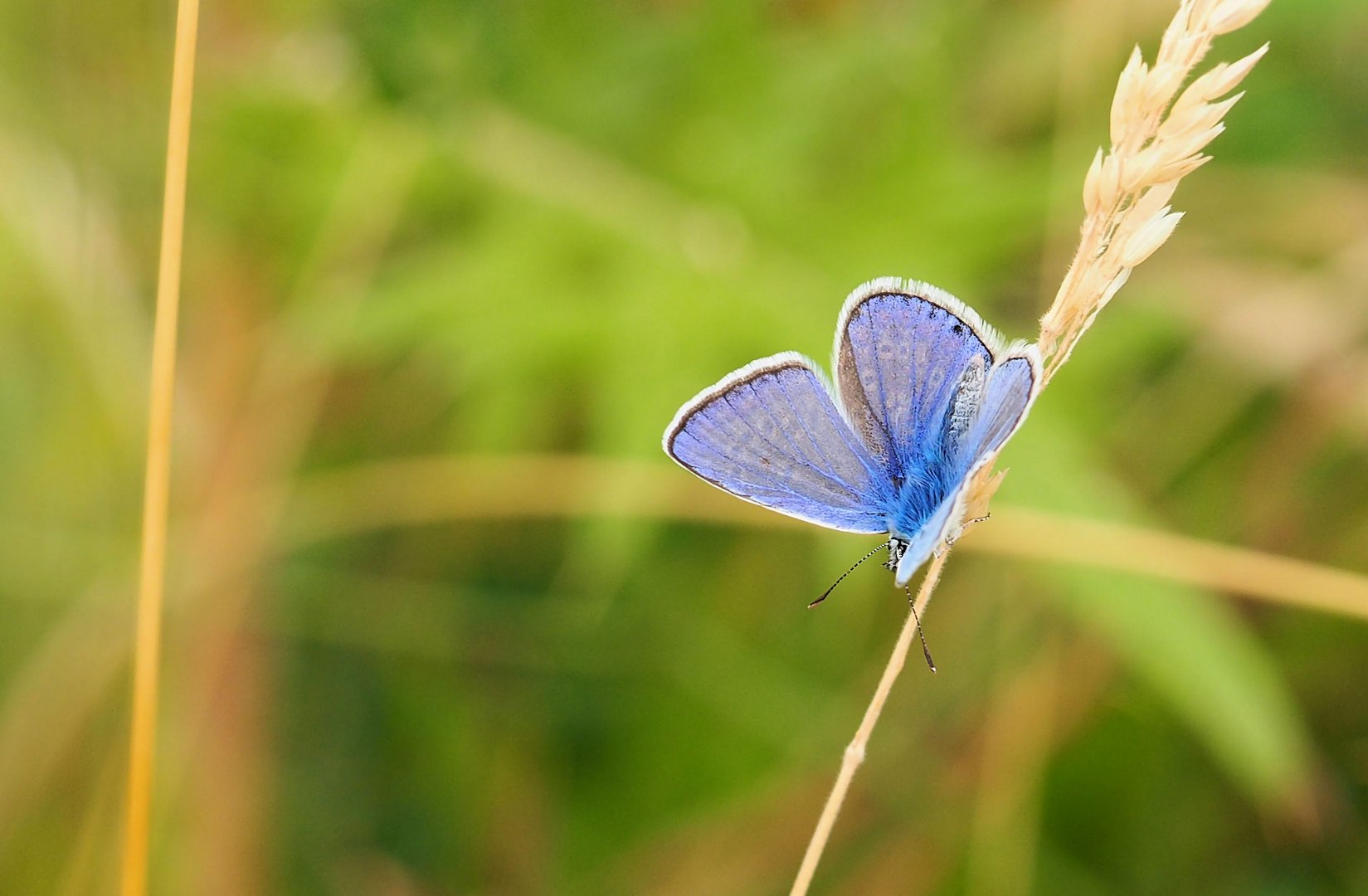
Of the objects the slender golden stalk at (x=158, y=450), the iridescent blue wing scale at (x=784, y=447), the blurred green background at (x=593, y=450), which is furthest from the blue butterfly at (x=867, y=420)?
the blurred green background at (x=593, y=450)

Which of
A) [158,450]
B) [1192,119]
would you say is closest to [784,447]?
[1192,119]

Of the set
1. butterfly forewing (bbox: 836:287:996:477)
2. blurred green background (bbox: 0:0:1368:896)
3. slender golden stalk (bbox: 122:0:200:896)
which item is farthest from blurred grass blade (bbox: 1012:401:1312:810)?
slender golden stalk (bbox: 122:0:200:896)

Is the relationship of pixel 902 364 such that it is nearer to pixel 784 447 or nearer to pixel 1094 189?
pixel 784 447

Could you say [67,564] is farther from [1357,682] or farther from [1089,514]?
[1357,682]

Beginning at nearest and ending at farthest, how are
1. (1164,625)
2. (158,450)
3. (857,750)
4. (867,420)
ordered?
(857,750) → (158,450) → (867,420) → (1164,625)

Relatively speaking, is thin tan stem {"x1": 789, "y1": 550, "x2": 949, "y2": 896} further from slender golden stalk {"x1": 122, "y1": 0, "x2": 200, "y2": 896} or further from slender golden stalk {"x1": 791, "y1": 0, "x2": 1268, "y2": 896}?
slender golden stalk {"x1": 122, "y1": 0, "x2": 200, "y2": 896}

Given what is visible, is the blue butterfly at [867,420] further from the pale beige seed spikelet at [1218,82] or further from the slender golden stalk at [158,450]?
the slender golden stalk at [158,450]
